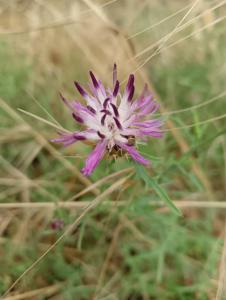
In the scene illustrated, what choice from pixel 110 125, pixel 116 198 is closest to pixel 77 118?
pixel 110 125

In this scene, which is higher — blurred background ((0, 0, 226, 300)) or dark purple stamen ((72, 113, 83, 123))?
dark purple stamen ((72, 113, 83, 123))

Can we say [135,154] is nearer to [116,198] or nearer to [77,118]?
[77,118]

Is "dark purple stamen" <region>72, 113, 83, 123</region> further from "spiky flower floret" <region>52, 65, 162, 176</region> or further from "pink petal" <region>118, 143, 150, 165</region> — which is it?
"pink petal" <region>118, 143, 150, 165</region>

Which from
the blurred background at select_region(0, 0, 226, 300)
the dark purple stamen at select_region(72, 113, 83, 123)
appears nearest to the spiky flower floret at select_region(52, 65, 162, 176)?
the dark purple stamen at select_region(72, 113, 83, 123)

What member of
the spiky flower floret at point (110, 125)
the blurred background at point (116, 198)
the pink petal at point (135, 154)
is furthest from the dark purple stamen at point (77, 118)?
the blurred background at point (116, 198)

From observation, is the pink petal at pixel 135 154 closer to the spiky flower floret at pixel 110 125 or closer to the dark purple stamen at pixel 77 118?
the spiky flower floret at pixel 110 125

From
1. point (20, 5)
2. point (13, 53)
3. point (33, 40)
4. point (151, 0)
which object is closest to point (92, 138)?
point (20, 5)

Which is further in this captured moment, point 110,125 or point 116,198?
point 116,198

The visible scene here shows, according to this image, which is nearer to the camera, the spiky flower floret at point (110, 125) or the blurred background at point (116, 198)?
the spiky flower floret at point (110, 125)
